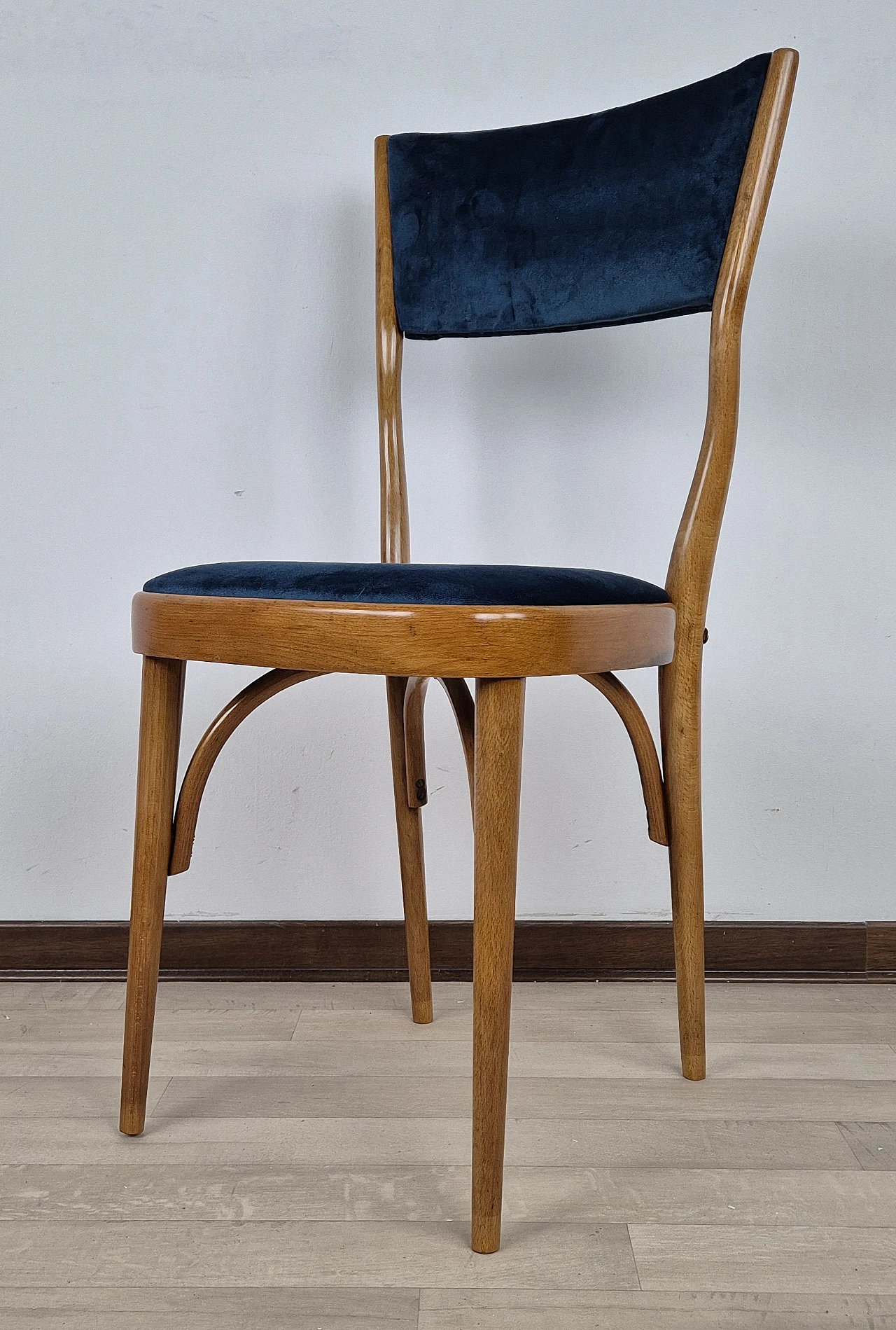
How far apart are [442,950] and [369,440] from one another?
632 mm

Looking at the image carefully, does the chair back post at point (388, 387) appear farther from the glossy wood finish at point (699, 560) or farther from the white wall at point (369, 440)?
the glossy wood finish at point (699, 560)

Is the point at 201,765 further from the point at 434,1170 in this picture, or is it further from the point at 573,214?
the point at 573,214

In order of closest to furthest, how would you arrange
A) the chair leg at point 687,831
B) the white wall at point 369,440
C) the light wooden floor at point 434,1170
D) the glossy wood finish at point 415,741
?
the light wooden floor at point 434,1170, the chair leg at point 687,831, the glossy wood finish at point 415,741, the white wall at point 369,440

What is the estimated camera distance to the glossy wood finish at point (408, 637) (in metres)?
0.71

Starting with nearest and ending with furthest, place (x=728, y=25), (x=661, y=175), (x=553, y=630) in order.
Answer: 1. (x=553, y=630)
2. (x=661, y=175)
3. (x=728, y=25)

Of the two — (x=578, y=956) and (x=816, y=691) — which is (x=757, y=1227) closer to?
(x=578, y=956)

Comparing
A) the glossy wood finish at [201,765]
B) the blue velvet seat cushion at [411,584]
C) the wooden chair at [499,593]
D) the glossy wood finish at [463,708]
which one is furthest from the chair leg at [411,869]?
the blue velvet seat cushion at [411,584]

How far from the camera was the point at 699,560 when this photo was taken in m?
0.96

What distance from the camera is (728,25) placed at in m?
1.25

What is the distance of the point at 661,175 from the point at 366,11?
0.52m

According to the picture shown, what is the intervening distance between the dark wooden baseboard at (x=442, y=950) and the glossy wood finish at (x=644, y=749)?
0.36 metres

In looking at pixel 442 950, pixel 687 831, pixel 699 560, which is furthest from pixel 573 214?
pixel 442 950

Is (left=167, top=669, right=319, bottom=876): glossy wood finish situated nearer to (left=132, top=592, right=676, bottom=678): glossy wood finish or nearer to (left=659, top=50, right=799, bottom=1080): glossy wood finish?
(left=132, top=592, right=676, bottom=678): glossy wood finish

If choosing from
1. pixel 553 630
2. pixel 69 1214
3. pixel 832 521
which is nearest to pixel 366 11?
pixel 832 521
